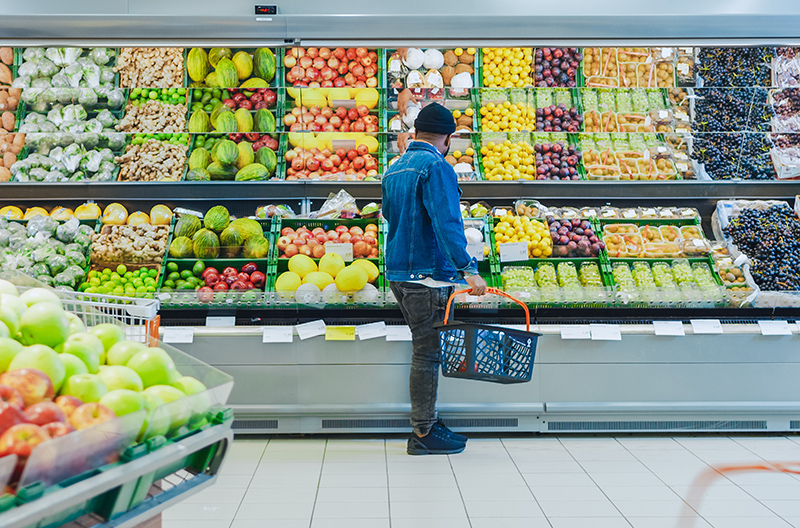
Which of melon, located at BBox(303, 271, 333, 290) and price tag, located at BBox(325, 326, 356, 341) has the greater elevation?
melon, located at BBox(303, 271, 333, 290)

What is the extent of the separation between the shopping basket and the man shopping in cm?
36

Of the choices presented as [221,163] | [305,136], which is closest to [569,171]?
[305,136]

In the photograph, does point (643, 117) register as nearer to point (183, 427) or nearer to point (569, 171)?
point (569, 171)

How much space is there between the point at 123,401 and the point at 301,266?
2.73m

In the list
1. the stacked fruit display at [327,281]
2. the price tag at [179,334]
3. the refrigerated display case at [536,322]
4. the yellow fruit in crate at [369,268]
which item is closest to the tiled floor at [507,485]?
the refrigerated display case at [536,322]

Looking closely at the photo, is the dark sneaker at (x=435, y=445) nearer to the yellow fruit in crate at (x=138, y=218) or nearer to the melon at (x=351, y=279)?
the melon at (x=351, y=279)

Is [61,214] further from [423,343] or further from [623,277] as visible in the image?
[623,277]

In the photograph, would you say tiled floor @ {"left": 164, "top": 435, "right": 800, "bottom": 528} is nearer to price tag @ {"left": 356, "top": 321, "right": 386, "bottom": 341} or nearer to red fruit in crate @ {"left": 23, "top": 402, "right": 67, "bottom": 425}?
price tag @ {"left": 356, "top": 321, "right": 386, "bottom": 341}

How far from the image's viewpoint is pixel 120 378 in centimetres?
140

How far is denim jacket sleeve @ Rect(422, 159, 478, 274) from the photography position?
10.8 feet

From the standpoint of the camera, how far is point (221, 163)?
4449mm

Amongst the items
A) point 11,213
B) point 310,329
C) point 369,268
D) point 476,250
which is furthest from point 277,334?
point 11,213

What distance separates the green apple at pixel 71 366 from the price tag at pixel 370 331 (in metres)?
2.45

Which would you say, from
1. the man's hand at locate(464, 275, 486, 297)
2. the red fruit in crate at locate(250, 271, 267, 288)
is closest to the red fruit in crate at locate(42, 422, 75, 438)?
the man's hand at locate(464, 275, 486, 297)
